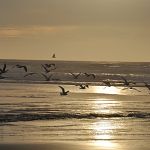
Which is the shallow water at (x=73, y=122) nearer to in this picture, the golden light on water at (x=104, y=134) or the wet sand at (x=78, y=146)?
the golden light on water at (x=104, y=134)

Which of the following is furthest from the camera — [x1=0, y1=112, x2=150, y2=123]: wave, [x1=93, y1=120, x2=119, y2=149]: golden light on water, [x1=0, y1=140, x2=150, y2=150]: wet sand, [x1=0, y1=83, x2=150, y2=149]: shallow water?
[x1=0, y1=112, x2=150, y2=123]: wave

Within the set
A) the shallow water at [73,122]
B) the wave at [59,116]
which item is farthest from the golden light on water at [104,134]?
the wave at [59,116]

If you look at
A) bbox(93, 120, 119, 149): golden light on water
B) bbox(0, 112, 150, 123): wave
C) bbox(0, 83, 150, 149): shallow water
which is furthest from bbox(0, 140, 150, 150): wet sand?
bbox(0, 112, 150, 123): wave

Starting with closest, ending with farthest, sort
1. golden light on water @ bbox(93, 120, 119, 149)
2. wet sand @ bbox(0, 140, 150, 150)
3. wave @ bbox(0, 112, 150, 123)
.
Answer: wet sand @ bbox(0, 140, 150, 150) < golden light on water @ bbox(93, 120, 119, 149) < wave @ bbox(0, 112, 150, 123)

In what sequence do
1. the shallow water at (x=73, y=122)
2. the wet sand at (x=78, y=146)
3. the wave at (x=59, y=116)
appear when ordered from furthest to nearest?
the wave at (x=59, y=116) → the shallow water at (x=73, y=122) → the wet sand at (x=78, y=146)

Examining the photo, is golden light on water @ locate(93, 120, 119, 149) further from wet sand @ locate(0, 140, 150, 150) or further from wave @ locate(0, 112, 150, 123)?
wave @ locate(0, 112, 150, 123)

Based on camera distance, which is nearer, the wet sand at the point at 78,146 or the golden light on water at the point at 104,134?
the wet sand at the point at 78,146

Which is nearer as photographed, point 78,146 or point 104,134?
point 78,146

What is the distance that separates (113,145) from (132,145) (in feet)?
1.87

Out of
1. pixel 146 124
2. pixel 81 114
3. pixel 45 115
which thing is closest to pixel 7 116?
pixel 45 115

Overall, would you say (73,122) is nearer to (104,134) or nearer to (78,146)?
(104,134)

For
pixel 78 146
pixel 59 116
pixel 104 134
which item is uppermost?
pixel 59 116

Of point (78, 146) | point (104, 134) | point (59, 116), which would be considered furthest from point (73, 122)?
point (78, 146)

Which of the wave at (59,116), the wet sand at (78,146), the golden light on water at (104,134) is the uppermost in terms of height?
the wave at (59,116)
